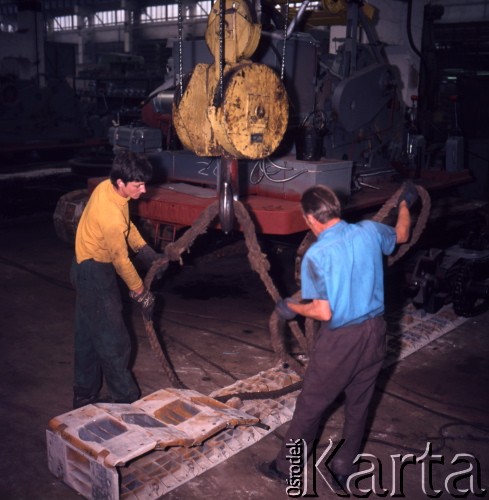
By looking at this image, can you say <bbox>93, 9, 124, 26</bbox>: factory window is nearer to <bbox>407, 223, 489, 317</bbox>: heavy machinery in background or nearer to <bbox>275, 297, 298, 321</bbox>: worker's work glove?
<bbox>407, 223, 489, 317</bbox>: heavy machinery in background

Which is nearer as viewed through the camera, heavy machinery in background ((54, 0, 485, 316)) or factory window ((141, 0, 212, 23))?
heavy machinery in background ((54, 0, 485, 316))

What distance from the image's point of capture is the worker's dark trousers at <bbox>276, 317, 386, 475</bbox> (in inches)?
120

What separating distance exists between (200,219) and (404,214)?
1.36 meters

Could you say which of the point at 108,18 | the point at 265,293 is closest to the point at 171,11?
the point at 108,18

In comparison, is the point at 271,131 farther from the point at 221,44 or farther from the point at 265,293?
the point at 265,293

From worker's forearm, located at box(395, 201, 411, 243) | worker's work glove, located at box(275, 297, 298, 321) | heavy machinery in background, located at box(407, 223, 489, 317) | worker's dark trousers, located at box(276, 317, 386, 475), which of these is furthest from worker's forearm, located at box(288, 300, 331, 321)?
heavy machinery in background, located at box(407, 223, 489, 317)

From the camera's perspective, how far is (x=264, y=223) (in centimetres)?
505

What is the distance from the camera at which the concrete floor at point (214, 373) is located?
3.39 m

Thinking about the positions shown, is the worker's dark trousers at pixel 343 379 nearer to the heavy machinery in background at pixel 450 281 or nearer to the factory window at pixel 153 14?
the heavy machinery in background at pixel 450 281

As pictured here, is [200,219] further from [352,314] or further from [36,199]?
[36,199]

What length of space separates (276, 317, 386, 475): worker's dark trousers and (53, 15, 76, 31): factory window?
1444 inches

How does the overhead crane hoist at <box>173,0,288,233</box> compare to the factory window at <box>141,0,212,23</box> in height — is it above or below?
below

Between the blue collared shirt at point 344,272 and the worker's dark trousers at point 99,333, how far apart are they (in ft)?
4.56

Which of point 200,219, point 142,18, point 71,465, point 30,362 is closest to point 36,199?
point 30,362
